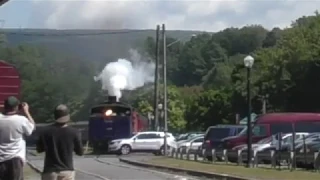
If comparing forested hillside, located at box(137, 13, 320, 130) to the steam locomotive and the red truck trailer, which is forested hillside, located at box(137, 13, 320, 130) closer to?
the steam locomotive

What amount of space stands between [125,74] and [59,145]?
7637 centimetres

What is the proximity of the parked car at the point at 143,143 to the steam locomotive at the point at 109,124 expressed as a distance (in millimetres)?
1839

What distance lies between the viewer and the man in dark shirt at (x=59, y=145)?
38.6 ft

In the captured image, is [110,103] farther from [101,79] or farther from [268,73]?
[268,73]

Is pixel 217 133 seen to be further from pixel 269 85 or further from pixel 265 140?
pixel 269 85

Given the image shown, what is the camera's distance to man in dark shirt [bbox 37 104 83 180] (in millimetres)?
11758

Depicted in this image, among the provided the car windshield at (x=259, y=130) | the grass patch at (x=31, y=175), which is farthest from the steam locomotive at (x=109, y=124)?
the grass patch at (x=31, y=175)

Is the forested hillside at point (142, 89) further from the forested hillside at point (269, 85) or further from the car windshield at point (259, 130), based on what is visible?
the car windshield at point (259, 130)

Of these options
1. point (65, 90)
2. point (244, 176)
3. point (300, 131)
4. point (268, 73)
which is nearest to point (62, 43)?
point (65, 90)

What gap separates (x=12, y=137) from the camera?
12.0m

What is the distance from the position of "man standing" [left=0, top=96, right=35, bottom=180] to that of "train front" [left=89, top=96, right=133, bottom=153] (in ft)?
165

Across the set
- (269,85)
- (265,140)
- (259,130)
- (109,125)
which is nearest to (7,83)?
(265,140)

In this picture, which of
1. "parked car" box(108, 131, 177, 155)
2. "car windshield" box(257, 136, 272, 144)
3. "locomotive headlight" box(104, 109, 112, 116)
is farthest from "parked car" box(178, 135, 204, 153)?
"locomotive headlight" box(104, 109, 112, 116)

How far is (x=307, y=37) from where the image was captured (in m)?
88.8
